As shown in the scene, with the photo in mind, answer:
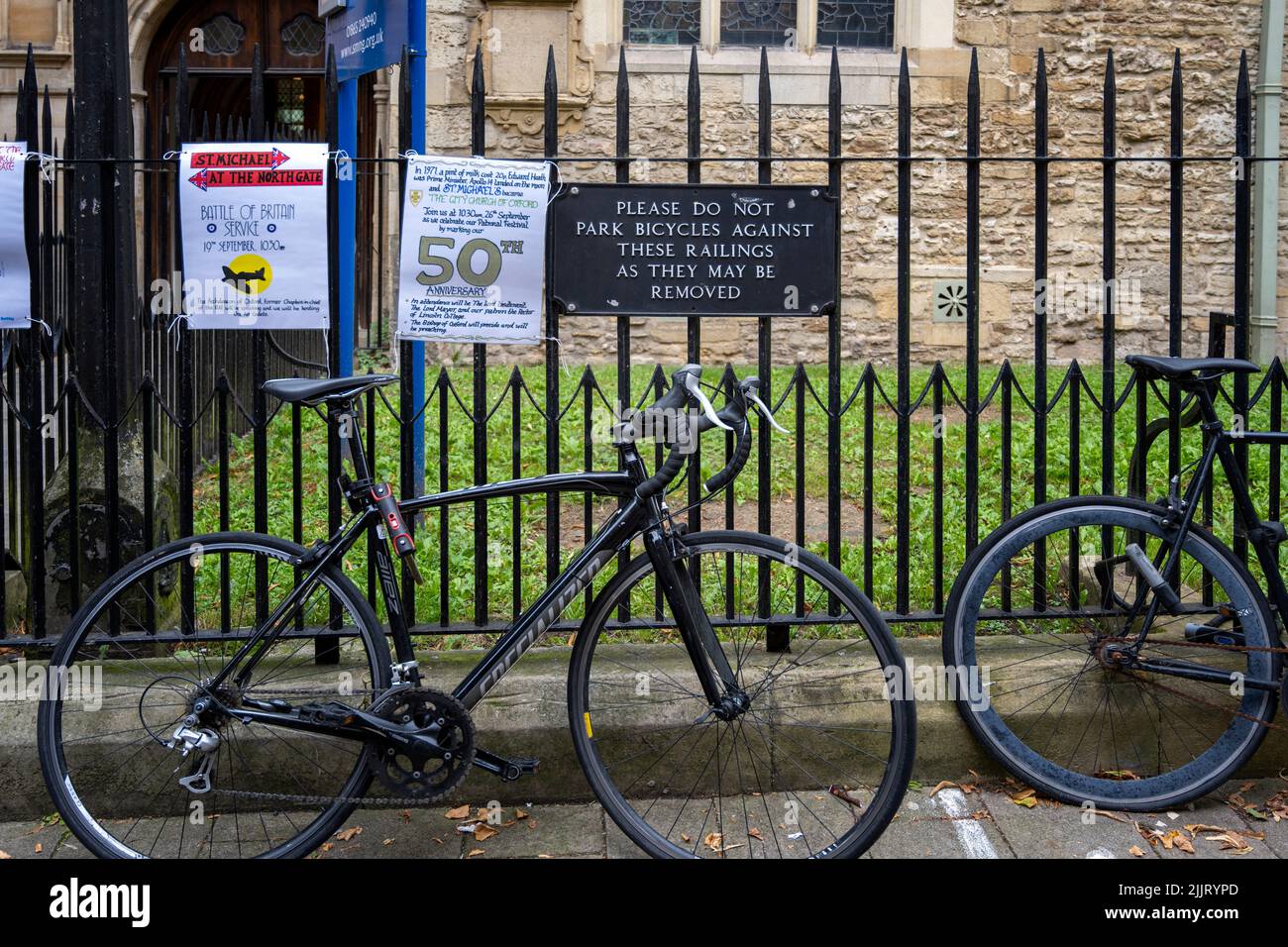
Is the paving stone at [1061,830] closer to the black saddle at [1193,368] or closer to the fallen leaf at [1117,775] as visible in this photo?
the fallen leaf at [1117,775]

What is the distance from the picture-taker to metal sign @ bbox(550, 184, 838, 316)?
4238mm

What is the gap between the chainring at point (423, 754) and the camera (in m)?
3.54

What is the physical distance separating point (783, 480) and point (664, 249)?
2712mm

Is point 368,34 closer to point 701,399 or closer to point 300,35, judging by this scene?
point 701,399

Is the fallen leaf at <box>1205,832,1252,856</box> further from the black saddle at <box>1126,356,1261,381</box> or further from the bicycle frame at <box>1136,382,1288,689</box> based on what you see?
the black saddle at <box>1126,356,1261,381</box>

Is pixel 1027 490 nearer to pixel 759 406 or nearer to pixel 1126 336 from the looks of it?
pixel 759 406

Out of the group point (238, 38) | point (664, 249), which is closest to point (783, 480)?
point (664, 249)

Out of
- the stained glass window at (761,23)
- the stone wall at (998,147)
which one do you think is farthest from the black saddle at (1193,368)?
the stained glass window at (761,23)

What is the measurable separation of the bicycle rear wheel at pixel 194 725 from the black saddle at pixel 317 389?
1.28ft

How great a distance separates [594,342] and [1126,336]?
4.38 metres

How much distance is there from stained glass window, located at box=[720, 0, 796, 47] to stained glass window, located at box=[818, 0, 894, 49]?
31cm

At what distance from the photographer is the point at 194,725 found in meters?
3.58

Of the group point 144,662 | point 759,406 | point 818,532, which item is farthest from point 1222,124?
point 144,662

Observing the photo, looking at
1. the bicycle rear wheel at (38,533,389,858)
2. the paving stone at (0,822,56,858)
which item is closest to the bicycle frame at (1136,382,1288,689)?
the bicycle rear wheel at (38,533,389,858)
